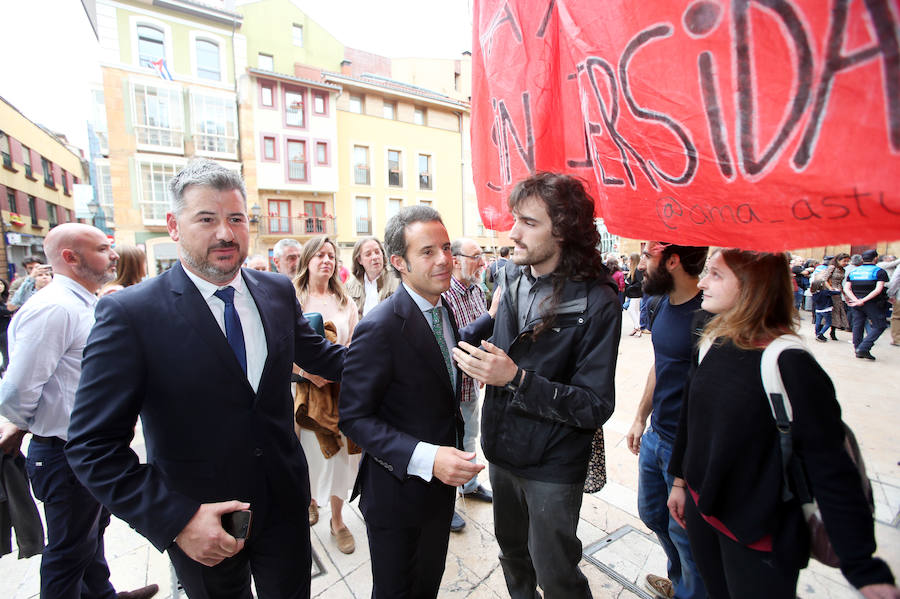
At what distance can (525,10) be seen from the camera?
5.26 feet

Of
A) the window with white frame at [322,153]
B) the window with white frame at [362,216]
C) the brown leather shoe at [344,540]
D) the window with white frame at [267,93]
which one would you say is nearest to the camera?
the brown leather shoe at [344,540]

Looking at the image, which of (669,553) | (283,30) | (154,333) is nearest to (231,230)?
(154,333)

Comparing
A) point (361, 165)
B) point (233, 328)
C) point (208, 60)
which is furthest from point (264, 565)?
point (208, 60)

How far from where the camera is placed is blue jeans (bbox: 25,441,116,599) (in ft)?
6.54

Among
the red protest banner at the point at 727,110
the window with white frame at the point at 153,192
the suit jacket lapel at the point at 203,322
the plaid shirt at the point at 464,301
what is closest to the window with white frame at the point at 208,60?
the window with white frame at the point at 153,192

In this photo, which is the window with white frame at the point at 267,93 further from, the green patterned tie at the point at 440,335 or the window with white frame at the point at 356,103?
the green patterned tie at the point at 440,335

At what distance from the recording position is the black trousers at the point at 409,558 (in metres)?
1.63

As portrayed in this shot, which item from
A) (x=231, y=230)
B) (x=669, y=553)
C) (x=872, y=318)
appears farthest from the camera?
(x=872, y=318)

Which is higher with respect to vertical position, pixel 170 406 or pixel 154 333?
pixel 154 333

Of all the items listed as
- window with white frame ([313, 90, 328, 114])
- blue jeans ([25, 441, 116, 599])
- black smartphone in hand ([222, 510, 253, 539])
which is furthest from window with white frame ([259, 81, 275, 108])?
black smartphone in hand ([222, 510, 253, 539])

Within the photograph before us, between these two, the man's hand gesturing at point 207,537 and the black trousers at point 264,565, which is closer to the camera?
the man's hand gesturing at point 207,537

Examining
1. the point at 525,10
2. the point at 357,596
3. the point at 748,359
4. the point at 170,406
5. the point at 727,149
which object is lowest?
the point at 357,596

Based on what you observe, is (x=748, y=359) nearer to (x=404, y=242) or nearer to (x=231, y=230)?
(x=404, y=242)

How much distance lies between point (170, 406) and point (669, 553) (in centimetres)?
248
